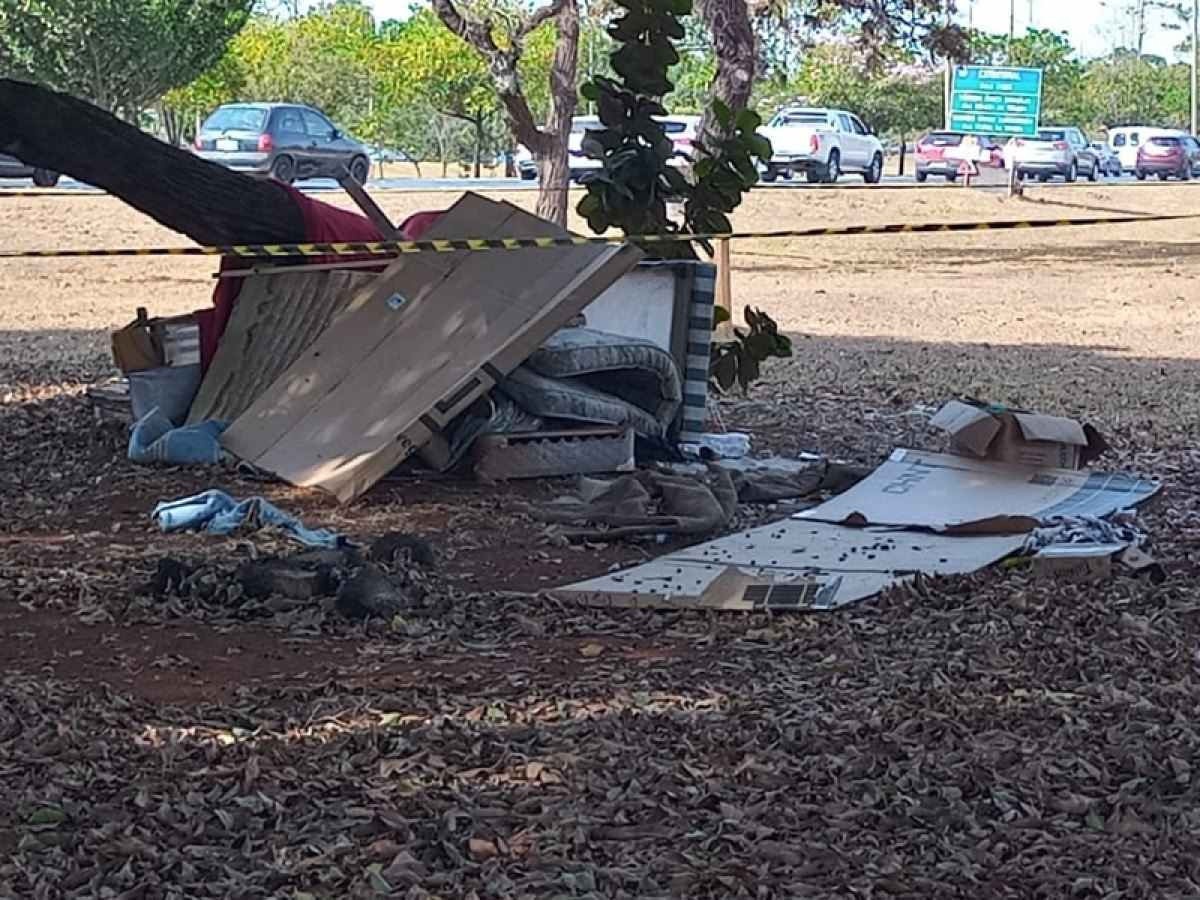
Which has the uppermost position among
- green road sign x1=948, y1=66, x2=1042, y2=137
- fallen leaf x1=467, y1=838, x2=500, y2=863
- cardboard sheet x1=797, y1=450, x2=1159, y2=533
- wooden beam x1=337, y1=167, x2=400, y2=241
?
green road sign x1=948, y1=66, x2=1042, y2=137

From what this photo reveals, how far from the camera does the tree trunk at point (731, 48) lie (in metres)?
20.5

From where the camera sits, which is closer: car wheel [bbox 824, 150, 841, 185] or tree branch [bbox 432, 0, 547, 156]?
tree branch [bbox 432, 0, 547, 156]

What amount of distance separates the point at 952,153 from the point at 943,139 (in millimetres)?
747

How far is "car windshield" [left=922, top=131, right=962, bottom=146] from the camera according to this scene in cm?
4165

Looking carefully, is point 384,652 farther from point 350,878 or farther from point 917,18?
point 917,18

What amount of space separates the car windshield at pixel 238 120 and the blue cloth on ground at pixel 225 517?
2418 cm

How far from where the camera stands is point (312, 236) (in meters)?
10.0

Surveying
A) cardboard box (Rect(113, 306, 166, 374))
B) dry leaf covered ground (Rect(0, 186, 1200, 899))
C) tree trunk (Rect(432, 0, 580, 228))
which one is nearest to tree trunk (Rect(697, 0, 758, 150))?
tree trunk (Rect(432, 0, 580, 228))

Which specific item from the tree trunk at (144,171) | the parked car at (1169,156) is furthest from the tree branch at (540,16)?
the parked car at (1169,156)

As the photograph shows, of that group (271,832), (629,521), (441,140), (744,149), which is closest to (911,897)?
(271,832)

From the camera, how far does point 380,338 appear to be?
921 cm

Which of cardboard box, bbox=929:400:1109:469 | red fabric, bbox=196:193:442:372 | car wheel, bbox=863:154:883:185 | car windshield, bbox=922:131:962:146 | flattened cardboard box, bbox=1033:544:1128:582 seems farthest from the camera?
car windshield, bbox=922:131:962:146

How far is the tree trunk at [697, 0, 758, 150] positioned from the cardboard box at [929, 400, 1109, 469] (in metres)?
12.0

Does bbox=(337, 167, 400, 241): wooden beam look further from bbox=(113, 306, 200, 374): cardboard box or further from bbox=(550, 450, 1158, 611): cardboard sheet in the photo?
bbox=(550, 450, 1158, 611): cardboard sheet
